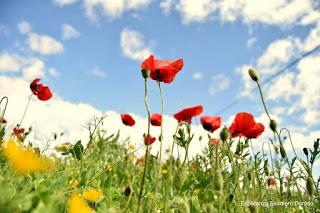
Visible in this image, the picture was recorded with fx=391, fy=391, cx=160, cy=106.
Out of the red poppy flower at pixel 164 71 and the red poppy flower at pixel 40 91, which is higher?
the red poppy flower at pixel 40 91

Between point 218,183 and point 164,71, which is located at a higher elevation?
point 164,71

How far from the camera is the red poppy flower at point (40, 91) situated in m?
3.64

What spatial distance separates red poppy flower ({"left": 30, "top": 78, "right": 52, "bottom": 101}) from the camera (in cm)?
364

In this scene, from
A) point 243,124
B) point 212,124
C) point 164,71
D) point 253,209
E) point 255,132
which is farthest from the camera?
point 212,124

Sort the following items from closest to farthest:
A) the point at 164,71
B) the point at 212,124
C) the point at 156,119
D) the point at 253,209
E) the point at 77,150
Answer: the point at 253,209
the point at 164,71
the point at 77,150
the point at 212,124
the point at 156,119

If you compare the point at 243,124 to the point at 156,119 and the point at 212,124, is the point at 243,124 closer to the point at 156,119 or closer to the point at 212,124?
the point at 212,124

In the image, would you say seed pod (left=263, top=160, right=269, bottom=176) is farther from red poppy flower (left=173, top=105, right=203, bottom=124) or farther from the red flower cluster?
red poppy flower (left=173, top=105, right=203, bottom=124)

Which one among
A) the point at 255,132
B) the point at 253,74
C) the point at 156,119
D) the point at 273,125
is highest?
the point at 156,119

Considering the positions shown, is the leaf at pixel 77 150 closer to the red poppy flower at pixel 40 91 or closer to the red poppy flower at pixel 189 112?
the red poppy flower at pixel 189 112

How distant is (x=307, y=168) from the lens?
2184mm

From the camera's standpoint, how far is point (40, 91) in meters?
3.65

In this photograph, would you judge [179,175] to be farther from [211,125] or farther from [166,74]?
[211,125]

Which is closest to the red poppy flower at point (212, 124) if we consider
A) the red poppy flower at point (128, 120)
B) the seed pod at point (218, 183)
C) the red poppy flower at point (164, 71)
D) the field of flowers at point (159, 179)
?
the field of flowers at point (159, 179)

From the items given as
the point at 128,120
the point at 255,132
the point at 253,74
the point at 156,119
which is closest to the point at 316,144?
the point at 255,132
